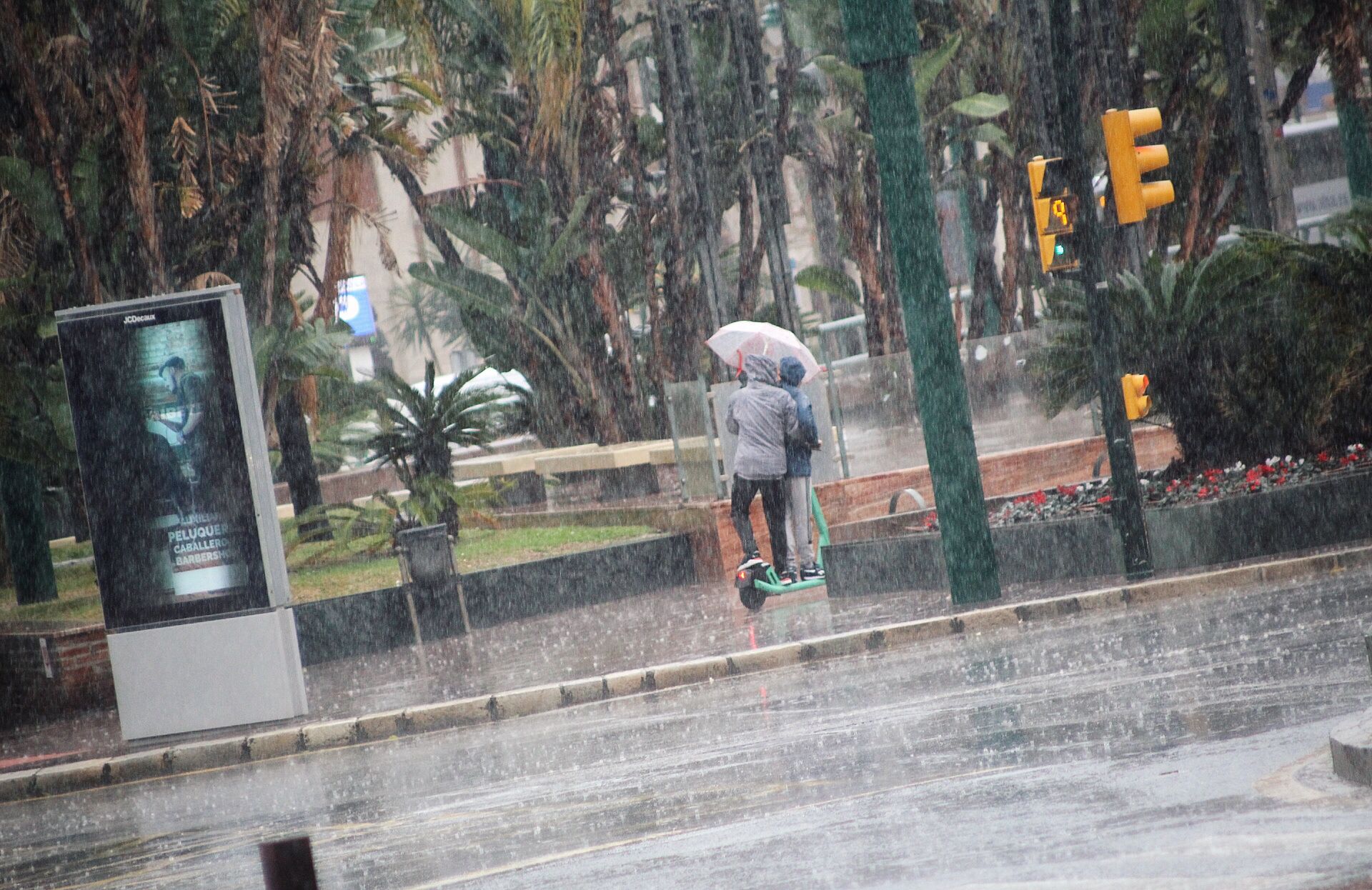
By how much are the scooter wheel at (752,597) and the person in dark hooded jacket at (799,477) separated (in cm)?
46

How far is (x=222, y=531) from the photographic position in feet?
43.5

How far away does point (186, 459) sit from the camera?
13242 millimetres

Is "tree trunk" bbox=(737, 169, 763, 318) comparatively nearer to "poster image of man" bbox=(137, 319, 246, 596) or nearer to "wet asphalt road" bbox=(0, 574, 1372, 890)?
"poster image of man" bbox=(137, 319, 246, 596)

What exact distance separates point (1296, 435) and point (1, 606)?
1441 centimetres

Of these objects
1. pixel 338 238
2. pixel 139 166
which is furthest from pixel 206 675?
pixel 338 238

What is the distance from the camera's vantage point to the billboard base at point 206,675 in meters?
13.3

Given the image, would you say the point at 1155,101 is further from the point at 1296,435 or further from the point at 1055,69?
the point at 1055,69

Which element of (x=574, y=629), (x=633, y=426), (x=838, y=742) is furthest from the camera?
(x=633, y=426)

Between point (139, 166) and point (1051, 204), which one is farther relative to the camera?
point (139, 166)

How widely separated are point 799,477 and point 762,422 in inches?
24.8

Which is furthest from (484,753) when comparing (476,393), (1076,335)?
(476,393)

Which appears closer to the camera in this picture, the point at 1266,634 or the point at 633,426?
the point at 1266,634

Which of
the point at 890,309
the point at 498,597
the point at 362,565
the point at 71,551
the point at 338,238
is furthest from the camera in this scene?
the point at 890,309

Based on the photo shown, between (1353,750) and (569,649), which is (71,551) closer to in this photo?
(569,649)
